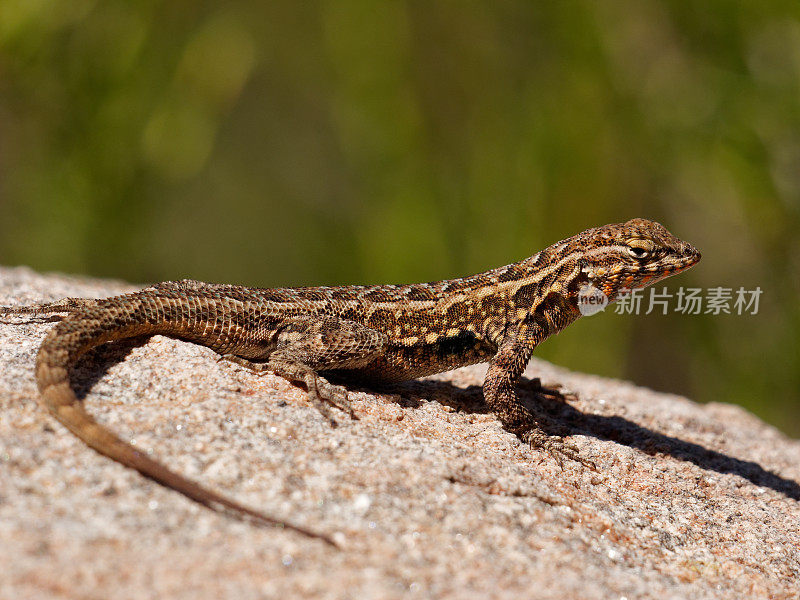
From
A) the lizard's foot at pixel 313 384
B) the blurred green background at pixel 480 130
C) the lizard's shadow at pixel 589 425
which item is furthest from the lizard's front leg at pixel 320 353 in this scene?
the blurred green background at pixel 480 130

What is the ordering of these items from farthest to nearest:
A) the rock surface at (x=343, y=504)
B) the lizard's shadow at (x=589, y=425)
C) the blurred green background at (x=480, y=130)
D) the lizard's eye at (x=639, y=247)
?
the blurred green background at (x=480, y=130) < the lizard's eye at (x=639, y=247) < the lizard's shadow at (x=589, y=425) < the rock surface at (x=343, y=504)

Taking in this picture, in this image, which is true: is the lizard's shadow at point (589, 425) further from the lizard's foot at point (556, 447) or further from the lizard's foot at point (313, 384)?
the lizard's foot at point (313, 384)

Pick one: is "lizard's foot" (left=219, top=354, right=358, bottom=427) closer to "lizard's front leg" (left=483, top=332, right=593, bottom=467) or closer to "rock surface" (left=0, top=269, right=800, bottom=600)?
"rock surface" (left=0, top=269, right=800, bottom=600)

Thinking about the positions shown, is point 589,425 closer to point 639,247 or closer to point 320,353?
point 639,247

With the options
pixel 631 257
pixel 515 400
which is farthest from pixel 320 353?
pixel 631 257

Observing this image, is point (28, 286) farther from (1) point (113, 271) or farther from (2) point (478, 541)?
(2) point (478, 541)

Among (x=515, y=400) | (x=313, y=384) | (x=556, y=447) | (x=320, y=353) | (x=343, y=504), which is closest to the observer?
(x=343, y=504)

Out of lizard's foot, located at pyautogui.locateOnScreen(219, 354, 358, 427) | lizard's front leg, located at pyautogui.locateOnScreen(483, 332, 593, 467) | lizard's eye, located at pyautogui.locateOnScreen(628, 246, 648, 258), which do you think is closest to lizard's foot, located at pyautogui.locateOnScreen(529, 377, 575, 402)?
lizard's front leg, located at pyautogui.locateOnScreen(483, 332, 593, 467)
